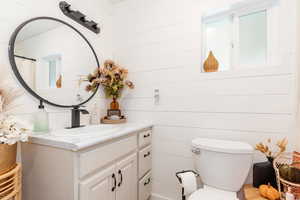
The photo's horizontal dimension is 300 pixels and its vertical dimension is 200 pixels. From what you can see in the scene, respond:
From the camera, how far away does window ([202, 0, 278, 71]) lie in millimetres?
1401

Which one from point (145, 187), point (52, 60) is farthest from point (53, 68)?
point (145, 187)

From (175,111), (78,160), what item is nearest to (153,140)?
(175,111)

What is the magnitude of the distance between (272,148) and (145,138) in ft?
3.61

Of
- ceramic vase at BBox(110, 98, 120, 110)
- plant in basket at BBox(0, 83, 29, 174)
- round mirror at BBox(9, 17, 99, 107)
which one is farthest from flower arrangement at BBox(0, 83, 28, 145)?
ceramic vase at BBox(110, 98, 120, 110)

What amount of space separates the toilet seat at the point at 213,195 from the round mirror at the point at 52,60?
4.25ft

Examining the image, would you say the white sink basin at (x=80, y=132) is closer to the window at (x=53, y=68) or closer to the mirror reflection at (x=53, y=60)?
the mirror reflection at (x=53, y=60)

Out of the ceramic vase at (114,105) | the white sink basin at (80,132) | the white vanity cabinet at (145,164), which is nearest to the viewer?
the white sink basin at (80,132)

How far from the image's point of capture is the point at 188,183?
4.05 feet

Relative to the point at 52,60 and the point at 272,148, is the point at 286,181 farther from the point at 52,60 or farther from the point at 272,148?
the point at 52,60

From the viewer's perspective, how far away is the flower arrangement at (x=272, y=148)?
3.90ft

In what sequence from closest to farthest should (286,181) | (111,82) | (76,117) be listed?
(286,181), (76,117), (111,82)

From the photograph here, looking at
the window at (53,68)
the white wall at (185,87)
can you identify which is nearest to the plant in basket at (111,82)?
the white wall at (185,87)

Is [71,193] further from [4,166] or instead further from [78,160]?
[4,166]

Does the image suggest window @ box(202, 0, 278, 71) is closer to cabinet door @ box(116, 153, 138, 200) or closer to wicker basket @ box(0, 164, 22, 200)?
cabinet door @ box(116, 153, 138, 200)
